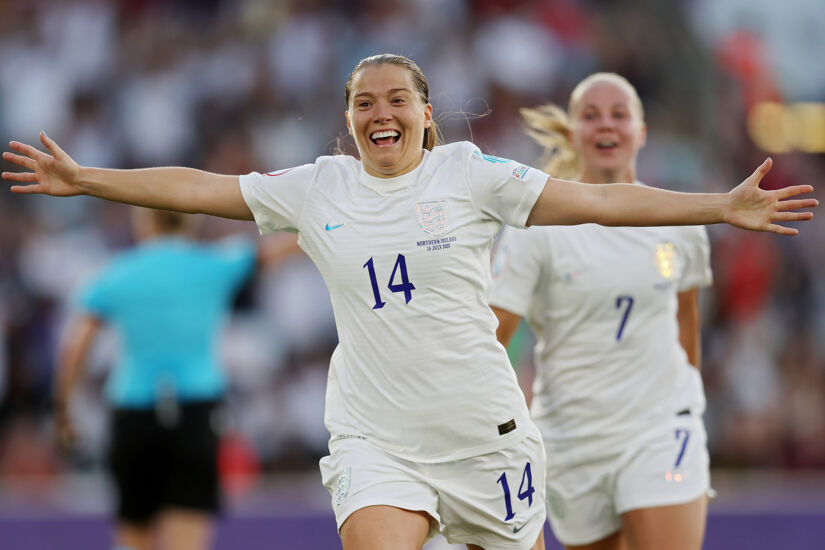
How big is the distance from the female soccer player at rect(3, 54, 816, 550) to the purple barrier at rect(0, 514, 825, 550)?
4556 mm

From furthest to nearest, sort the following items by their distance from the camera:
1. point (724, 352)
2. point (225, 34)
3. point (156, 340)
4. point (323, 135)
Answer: point (225, 34) → point (323, 135) → point (724, 352) → point (156, 340)

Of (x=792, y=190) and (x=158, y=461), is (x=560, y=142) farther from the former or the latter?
(x=158, y=461)

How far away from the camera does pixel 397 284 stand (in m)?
4.56

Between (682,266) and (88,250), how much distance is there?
766 cm

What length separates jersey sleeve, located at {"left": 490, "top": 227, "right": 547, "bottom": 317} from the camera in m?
5.72

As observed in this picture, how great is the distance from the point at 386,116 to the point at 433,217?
40 cm

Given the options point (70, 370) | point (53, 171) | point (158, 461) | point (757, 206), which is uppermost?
point (53, 171)

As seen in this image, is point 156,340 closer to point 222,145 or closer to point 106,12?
point 222,145

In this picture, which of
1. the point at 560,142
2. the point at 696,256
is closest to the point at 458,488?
the point at 696,256

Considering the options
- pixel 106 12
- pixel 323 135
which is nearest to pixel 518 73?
pixel 323 135

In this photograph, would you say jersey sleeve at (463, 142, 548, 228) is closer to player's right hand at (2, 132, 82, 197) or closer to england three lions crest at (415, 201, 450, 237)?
england three lions crest at (415, 201, 450, 237)

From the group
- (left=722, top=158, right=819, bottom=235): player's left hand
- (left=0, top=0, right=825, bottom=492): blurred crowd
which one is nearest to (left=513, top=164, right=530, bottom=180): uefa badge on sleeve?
(left=722, top=158, right=819, bottom=235): player's left hand

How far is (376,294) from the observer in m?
4.58

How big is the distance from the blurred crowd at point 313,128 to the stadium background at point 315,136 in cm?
2
